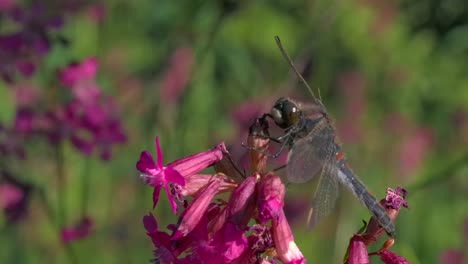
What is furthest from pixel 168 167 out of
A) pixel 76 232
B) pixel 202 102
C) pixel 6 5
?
pixel 202 102

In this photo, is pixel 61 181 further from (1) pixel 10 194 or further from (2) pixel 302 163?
(2) pixel 302 163

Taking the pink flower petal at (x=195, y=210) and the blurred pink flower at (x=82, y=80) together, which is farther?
the blurred pink flower at (x=82, y=80)

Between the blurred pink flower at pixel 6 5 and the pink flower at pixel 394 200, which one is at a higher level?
the blurred pink flower at pixel 6 5

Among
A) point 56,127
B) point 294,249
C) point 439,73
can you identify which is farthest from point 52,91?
point 439,73

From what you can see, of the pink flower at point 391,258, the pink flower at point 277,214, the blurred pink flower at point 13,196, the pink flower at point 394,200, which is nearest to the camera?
the pink flower at point 277,214

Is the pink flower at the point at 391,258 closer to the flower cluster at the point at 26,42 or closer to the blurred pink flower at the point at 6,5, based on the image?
the flower cluster at the point at 26,42

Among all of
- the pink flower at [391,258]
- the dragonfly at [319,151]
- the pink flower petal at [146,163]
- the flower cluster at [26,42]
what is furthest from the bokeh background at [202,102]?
the pink flower at [391,258]
